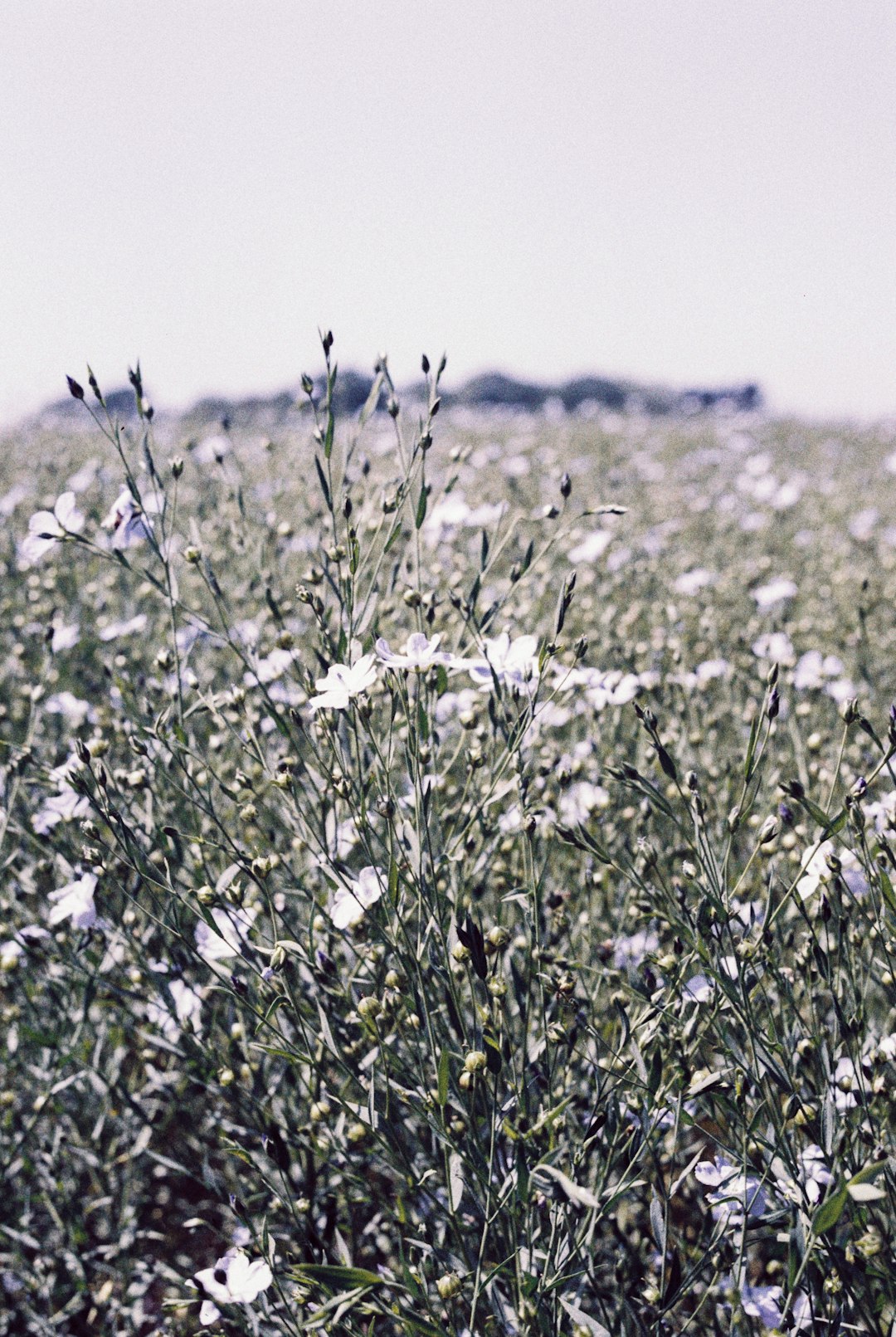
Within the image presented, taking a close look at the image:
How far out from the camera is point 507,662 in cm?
144

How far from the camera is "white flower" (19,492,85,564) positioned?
5.06ft

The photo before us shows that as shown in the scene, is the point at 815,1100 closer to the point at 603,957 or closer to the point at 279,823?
the point at 603,957

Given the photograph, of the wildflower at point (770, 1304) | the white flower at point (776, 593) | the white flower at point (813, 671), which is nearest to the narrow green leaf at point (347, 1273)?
the wildflower at point (770, 1304)

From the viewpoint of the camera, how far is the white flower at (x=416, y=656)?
48.2 inches

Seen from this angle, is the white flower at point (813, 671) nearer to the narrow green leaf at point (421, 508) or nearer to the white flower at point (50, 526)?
the narrow green leaf at point (421, 508)

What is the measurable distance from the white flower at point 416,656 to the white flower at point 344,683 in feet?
0.08

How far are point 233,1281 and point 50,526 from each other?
1.10 metres

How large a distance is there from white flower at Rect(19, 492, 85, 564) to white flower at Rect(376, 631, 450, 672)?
0.61 m

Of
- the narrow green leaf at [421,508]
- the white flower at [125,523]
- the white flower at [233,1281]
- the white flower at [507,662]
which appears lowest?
the white flower at [233,1281]

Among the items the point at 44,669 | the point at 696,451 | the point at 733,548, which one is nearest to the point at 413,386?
the point at 696,451

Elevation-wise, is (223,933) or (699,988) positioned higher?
(223,933)

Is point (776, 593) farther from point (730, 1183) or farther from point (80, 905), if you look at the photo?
point (80, 905)

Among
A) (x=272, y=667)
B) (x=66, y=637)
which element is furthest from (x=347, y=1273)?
(x=66, y=637)

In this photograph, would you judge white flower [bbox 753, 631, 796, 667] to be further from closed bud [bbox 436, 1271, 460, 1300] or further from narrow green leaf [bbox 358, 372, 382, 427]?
closed bud [bbox 436, 1271, 460, 1300]
